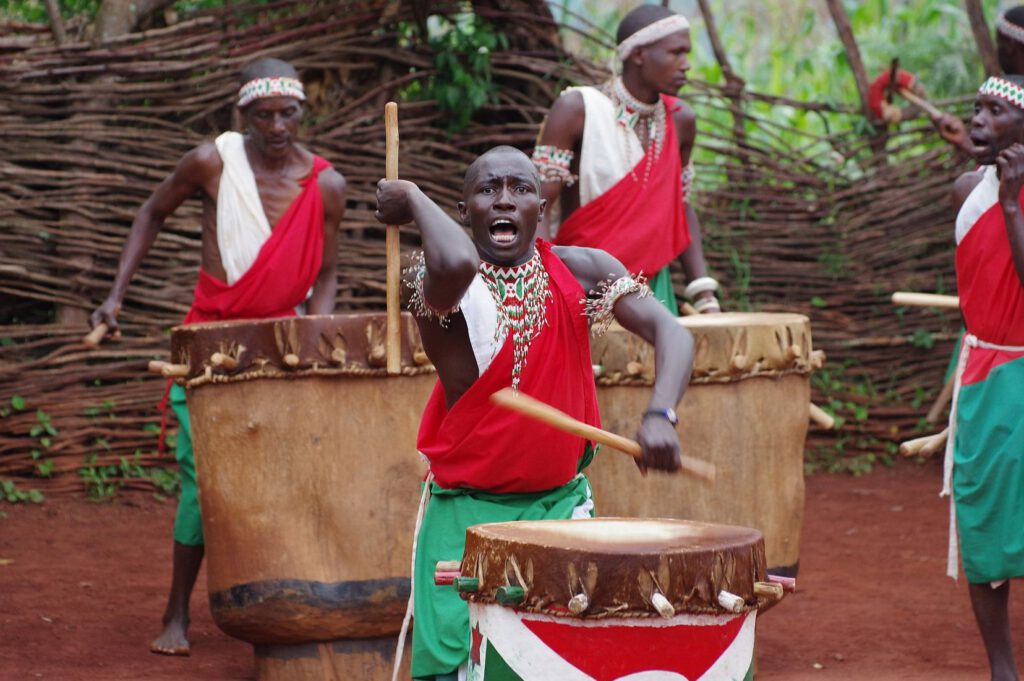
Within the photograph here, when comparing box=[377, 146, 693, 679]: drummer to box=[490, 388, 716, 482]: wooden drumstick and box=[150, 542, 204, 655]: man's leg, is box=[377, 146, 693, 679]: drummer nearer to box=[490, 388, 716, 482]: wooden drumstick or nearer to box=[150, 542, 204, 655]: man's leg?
box=[490, 388, 716, 482]: wooden drumstick

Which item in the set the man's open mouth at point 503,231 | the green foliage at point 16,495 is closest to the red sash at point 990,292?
the man's open mouth at point 503,231

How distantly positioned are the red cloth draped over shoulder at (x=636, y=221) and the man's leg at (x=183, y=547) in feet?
4.73

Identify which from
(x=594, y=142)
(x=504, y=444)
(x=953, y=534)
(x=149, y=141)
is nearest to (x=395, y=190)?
(x=504, y=444)

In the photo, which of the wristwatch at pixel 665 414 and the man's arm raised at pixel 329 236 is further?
the man's arm raised at pixel 329 236

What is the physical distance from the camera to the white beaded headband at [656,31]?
18.3 ft

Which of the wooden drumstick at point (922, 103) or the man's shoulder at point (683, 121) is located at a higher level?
the wooden drumstick at point (922, 103)

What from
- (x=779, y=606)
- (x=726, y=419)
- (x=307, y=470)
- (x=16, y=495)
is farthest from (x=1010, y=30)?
(x=16, y=495)

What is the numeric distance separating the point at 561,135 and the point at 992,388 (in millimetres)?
1667

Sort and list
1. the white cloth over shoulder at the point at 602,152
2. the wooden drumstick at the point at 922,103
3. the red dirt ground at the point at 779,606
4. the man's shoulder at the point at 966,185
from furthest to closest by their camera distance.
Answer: the wooden drumstick at the point at 922,103 → the white cloth over shoulder at the point at 602,152 → the red dirt ground at the point at 779,606 → the man's shoulder at the point at 966,185

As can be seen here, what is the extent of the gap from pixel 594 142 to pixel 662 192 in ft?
0.99

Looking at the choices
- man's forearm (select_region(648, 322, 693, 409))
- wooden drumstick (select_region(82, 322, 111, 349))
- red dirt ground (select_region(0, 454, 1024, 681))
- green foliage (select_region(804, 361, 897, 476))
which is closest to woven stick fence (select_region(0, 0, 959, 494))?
green foliage (select_region(804, 361, 897, 476))

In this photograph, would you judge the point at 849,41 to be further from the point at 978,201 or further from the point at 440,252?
the point at 440,252

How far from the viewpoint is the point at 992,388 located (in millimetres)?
4859

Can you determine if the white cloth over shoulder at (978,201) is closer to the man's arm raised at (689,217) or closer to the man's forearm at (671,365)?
the man's arm raised at (689,217)
